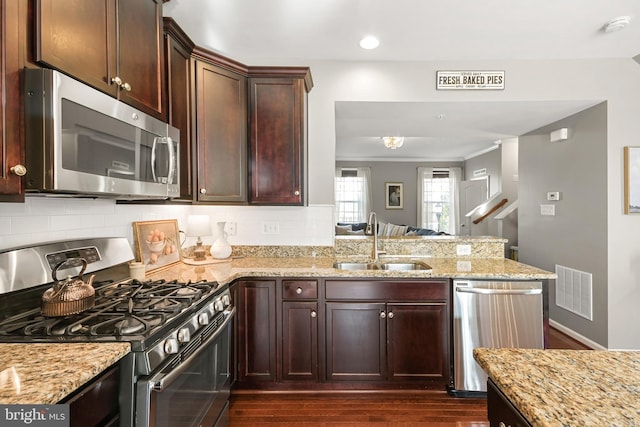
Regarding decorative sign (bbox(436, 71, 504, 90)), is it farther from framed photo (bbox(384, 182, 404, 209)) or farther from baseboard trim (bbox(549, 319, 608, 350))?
framed photo (bbox(384, 182, 404, 209))

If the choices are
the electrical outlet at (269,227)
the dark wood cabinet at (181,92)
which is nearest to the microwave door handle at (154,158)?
the dark wood cabinet at (181,92)

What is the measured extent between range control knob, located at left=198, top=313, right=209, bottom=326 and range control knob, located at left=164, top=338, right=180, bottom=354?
0.22m

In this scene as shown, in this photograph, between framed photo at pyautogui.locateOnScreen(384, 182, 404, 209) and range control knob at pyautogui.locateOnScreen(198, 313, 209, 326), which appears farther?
framed photo at pyautogui.locateOnScreen(384, 182, 404, 209)

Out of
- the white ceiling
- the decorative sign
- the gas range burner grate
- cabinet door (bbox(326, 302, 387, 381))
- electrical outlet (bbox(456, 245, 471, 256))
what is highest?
the white ceiling

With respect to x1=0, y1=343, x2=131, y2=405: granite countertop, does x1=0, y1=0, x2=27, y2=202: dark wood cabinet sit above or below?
above

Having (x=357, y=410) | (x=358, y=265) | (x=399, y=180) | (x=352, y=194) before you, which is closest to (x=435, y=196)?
(x=399, y=180)

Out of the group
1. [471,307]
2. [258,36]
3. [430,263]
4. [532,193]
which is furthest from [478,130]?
[258,36]

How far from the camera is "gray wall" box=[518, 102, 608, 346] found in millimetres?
2939

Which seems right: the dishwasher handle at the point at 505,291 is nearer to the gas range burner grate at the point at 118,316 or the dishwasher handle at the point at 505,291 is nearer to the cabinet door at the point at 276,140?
the cabinet door at the point at 276,140

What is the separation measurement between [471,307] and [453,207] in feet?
20.4

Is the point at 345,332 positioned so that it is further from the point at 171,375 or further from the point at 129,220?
the point at 129,220

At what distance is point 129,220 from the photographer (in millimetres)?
2055

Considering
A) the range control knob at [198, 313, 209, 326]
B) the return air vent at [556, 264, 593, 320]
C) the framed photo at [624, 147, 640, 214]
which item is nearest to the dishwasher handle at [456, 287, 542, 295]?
the return air vent at [556, 264, 593, 320]

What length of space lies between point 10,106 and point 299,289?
174 cm
